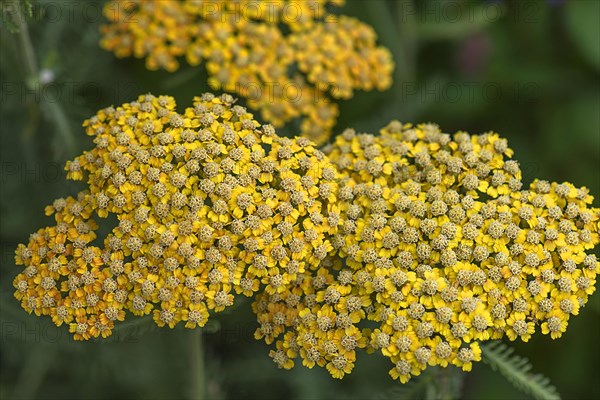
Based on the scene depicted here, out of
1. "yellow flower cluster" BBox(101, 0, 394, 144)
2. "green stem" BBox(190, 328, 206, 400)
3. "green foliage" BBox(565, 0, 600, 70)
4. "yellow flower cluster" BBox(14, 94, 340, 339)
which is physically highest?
"green foliage" BBox(565, 0, 600, 70)

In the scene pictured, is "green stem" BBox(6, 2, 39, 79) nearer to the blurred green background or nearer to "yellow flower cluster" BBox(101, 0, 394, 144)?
the blurred green background

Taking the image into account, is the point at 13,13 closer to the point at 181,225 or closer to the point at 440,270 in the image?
the point at 181,225

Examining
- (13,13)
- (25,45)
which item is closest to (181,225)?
(13,13)

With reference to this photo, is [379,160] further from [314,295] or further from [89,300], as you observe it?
[89,300]

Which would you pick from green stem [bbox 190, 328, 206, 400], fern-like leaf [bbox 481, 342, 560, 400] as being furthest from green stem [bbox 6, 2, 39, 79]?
fern-like leaf [bbox 481, 342, 560, 400]

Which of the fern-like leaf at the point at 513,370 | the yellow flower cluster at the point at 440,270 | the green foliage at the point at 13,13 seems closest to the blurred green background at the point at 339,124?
the green foliage at the point at 13,13

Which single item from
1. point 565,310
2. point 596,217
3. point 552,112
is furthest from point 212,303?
point 552,112
